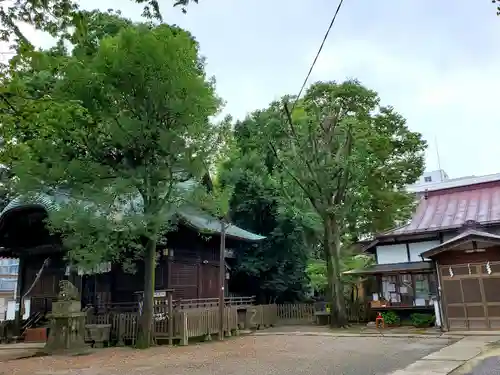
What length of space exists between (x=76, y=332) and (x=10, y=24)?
387 inches

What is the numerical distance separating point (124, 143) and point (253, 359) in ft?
24.8

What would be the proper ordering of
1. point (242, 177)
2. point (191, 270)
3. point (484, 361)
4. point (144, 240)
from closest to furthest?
point (484, 361)
point (144, 240)
point (191, 270)
point (242, 177)

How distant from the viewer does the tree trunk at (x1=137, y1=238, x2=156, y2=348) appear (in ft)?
45.6

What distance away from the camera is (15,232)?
19.7m

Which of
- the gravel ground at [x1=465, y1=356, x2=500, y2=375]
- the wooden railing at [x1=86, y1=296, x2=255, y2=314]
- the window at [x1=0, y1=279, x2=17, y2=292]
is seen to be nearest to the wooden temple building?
the wooden railing at [x1=86, y1=296, x2=255, y2=314]

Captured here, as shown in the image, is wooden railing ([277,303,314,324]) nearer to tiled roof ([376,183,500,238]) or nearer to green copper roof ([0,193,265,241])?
tiled roof ([376,183,500,238])

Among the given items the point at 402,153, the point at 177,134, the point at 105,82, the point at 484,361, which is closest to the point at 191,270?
the point at 177,134

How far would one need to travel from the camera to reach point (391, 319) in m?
18.8

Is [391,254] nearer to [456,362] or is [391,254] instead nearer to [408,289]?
[408,289]

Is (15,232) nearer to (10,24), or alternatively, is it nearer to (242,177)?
(242,177)

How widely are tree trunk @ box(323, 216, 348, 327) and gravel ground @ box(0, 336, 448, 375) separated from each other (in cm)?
452

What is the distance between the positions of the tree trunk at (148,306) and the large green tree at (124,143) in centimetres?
3

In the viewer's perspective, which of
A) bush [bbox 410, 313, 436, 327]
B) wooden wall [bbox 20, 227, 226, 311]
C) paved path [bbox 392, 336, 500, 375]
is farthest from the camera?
wooden wall [bbox 20, 227, 226, 311]

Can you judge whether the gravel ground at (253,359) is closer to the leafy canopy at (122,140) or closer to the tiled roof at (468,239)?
the leafy canopy at (122,140)
